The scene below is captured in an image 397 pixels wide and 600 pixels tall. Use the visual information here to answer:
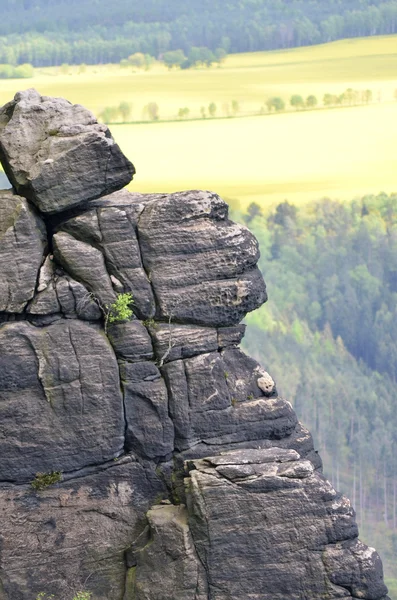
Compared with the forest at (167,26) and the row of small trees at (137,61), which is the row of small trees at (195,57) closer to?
the forest at (167,26)

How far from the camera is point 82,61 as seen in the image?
11225 centimetres

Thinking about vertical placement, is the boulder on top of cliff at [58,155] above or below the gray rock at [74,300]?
above

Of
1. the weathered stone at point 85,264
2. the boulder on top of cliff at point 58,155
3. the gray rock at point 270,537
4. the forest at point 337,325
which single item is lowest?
the forest at point 337,325

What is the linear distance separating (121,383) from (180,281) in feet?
9.45

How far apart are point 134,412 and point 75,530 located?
3164 millimetres

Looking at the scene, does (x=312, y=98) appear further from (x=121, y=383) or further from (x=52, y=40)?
(x=121, y=383)

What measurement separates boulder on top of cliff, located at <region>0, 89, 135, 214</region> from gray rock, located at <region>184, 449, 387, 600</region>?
292 inches

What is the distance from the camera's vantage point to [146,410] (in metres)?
33.2

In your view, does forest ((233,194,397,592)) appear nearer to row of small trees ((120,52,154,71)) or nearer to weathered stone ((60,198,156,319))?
row of small trees ((120,52,154,71))

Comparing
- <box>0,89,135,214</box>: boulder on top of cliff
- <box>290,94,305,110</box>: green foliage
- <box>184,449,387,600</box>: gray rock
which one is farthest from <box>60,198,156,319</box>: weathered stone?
<box>290,94,305,110</box>: green foliage

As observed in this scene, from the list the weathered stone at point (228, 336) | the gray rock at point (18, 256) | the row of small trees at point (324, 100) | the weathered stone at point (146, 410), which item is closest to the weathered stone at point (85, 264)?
the gray rock at point (18, 256)

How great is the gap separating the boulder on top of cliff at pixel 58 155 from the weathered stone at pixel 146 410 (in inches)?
173

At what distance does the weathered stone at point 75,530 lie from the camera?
107 feet

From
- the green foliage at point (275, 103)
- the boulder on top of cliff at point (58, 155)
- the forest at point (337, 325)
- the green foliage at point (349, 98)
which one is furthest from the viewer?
the green foliage at point (349, 98)
